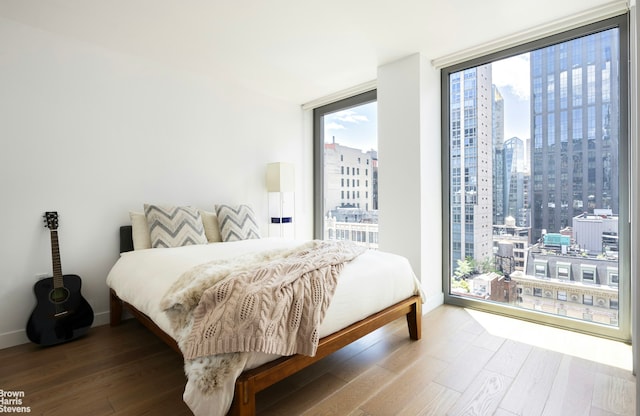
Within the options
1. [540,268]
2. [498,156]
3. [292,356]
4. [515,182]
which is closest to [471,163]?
[498,156]

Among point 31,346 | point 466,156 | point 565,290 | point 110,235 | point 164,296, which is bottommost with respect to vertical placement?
point 31,346

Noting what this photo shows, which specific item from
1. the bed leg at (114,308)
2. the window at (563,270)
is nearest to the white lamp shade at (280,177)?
the bed leg at (114,308)

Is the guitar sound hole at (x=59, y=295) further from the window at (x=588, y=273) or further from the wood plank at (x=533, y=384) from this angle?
the window at (x=588, y=273)

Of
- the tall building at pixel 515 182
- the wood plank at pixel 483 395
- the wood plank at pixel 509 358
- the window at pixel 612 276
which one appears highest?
the tall building at pixel 515 182

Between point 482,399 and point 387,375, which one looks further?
point 387,375

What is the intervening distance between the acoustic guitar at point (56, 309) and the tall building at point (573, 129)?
3929 millimetres

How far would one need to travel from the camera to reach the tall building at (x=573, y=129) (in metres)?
2.48

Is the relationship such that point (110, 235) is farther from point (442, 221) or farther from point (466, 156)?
point (466, 156)

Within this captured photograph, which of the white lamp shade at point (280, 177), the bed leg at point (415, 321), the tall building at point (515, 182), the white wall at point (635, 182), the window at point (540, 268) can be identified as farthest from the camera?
the white lamp shade at point (280, 177)

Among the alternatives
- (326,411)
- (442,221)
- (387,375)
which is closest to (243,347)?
(326,411)

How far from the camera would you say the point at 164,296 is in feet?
5.89

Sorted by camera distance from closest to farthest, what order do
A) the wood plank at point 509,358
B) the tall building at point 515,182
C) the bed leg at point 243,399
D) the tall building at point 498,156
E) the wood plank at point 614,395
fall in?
1. the bed leg at point 243,399
2. the wood plank at point 614,395
3. the wood plank at point 509,358
4. the tall building at point 515,182
5. the tall building at point 498,156

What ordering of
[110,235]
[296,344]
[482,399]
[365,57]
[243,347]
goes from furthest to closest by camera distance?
[365,57] < [110,235] < [482,399] < [296,344] < [243,347]

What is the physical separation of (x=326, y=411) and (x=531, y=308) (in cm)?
222
